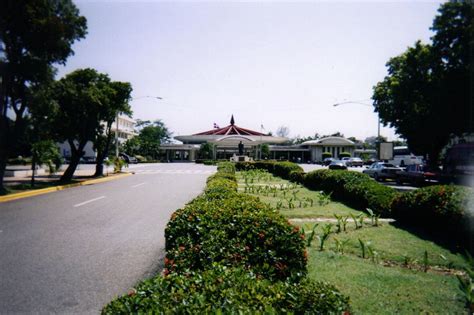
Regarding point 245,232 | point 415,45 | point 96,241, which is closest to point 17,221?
point 96,241

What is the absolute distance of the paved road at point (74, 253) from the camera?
4375mm

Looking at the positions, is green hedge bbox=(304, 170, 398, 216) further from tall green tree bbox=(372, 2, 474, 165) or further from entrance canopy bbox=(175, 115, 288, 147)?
entrance canopy bbox=(175, 115, 288, 147)

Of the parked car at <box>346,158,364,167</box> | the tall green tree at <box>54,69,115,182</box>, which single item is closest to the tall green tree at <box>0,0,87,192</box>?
the tall green tree at <box>54,69,115,182</box>

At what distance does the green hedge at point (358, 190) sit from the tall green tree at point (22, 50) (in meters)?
15.0

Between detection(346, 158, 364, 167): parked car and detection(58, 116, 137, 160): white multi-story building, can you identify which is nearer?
detection(346, 158, 364, 167): parked car

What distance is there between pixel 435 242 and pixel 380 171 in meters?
18.7

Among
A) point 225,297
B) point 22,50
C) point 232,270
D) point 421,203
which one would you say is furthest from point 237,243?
point 22,50

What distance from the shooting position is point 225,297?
2445mm

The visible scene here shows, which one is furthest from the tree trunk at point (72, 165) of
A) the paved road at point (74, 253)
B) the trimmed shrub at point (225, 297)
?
the trimmed shrub at point (225, 297)

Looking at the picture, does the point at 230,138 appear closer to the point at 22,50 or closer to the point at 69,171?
the point at 69,171

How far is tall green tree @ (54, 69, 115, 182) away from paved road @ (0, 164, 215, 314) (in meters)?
9.01

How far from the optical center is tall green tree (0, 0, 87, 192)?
14.2 metres

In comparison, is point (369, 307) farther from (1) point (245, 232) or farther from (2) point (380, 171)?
(2) point (380, 171)

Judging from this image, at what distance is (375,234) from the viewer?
7711 millimetres
